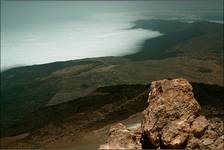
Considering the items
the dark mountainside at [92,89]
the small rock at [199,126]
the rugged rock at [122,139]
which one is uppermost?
the small rock at [199,126]

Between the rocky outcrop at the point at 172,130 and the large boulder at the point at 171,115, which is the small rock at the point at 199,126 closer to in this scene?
the rocky outcrop at the point at 172,130

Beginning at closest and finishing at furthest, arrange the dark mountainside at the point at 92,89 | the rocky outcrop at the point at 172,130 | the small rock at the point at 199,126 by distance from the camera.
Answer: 1. the rocky outcrop at the point at 172,130
2. the small rock at the point at 199,126
3. the dark mountainside at the point at 92,89

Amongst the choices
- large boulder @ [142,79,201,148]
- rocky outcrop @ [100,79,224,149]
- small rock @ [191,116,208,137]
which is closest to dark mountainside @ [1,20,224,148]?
large boulder @ [142,79,201,148]

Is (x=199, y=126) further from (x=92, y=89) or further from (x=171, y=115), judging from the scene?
(x=92, y=89)

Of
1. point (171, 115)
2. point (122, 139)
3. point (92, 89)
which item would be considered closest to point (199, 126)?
point (171, 115)

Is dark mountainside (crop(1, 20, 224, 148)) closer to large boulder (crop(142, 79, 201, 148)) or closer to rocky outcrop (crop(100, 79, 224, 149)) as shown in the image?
large boulder (crop(142, 79, 201, 148))

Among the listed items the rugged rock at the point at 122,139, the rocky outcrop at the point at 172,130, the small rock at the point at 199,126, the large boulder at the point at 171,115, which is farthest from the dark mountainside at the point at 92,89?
the rugged rock at the point at 122,139

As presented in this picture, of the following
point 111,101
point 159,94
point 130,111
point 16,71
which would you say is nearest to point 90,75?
point 16,71
